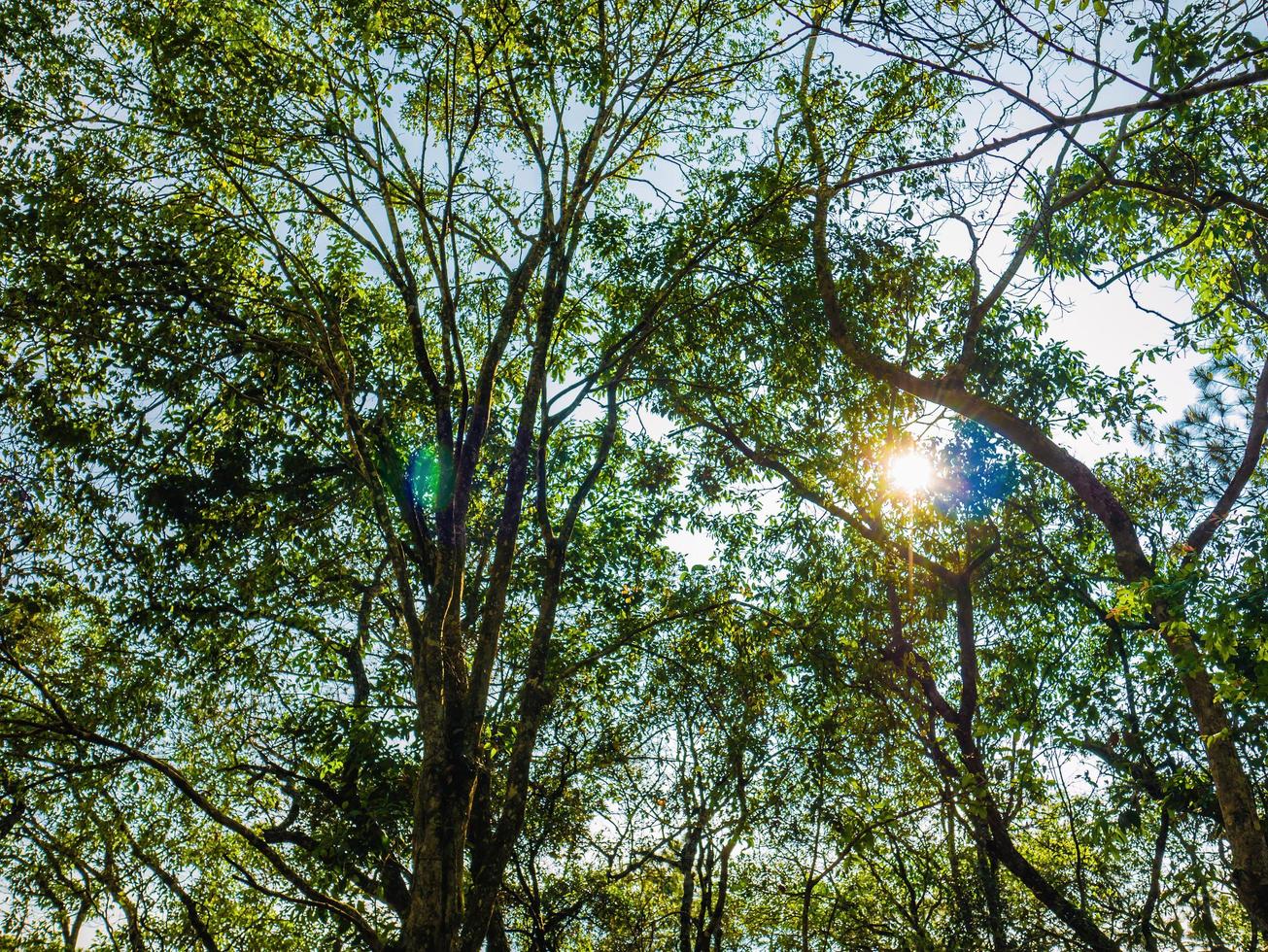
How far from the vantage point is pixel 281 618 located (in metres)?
8.85

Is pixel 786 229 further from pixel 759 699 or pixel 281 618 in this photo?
pixel 281 618

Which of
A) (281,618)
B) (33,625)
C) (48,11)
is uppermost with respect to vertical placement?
(48,11)

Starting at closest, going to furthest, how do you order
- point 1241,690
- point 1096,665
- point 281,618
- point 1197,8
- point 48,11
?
point 1197,8, point 1241,690, point 48,11, point 281,618, point 1096,665

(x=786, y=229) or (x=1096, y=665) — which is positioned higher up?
(x=786, y=229)

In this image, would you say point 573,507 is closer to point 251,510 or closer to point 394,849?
point 251,510

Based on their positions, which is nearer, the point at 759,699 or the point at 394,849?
the point at 394,849

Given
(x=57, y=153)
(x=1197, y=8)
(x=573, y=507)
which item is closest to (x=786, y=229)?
(x=573, y=507)

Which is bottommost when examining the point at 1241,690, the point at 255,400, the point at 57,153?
the point at 1241,690

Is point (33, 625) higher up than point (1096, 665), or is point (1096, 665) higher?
point (1096, 665)

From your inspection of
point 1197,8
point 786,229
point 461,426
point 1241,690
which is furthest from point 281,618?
point 1197,8

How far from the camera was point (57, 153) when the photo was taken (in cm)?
778

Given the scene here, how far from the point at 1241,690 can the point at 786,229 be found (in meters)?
6.34

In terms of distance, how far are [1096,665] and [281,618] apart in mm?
10273

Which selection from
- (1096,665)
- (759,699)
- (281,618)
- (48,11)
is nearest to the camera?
(48,11)
